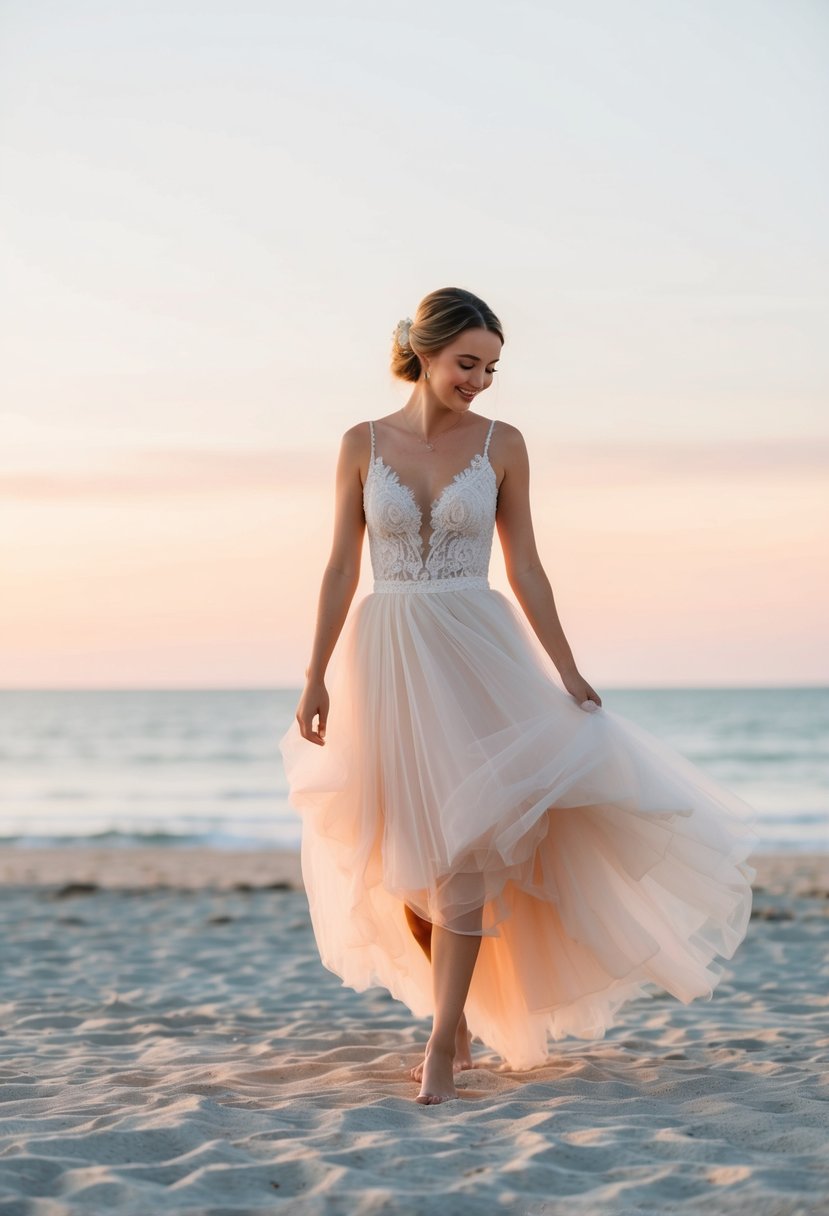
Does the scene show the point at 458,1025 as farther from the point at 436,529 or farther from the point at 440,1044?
the point at 436,529

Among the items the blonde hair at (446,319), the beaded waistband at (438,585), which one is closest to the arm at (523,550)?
the beaded waistband at (438,585)

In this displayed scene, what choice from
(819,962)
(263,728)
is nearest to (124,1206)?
(819,962)

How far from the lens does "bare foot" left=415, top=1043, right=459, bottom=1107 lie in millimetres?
3500

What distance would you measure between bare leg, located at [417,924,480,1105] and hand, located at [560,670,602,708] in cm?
75

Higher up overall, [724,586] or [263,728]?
[724,586]

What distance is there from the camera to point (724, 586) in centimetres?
2642

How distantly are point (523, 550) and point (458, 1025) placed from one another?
56.8 inches

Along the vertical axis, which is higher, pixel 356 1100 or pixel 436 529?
pixel 436 529

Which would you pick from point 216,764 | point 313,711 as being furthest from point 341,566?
point 216,764

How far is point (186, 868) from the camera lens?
11734 millimetres

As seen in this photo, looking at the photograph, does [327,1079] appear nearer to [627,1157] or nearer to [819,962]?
[627,1157]

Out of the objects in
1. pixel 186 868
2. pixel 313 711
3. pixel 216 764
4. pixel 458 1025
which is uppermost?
pixel 313 711

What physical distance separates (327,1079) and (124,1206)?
132cm

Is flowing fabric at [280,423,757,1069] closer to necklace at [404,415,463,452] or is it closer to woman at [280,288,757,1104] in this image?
woman at [280,288,757,1104]
